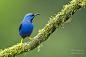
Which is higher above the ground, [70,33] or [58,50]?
[70,33]

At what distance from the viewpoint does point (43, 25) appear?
12.5m

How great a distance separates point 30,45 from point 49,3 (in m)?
10.3

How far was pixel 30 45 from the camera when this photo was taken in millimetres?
3695

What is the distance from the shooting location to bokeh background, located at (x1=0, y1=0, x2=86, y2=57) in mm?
12016

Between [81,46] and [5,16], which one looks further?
[5,16]

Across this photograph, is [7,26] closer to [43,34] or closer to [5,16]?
[5,16]

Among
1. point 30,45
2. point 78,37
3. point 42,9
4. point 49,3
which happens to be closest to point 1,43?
point 42,9

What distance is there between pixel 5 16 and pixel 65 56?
673 centimetres

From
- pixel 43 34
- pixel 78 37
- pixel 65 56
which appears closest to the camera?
pixel 43 34

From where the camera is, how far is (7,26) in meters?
12.6

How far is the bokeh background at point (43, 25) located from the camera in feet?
39.4

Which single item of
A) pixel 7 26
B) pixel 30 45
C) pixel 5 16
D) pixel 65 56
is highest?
pixel 5 16

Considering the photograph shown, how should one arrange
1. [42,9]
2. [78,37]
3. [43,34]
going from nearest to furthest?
[43,34] → [78,37] → [42,9]

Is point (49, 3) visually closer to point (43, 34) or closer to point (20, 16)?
point (20, 16)
